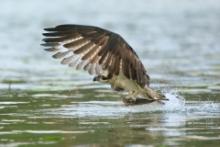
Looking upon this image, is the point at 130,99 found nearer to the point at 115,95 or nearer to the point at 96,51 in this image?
the point at 96,51

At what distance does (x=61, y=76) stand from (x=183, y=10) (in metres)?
23.4

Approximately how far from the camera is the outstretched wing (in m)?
11.4

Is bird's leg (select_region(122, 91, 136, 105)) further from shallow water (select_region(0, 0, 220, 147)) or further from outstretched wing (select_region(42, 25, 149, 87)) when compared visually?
outstretched wing (select_region(42, 25, 149, 87))

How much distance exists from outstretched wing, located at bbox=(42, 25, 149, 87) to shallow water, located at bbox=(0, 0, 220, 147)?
55 cm

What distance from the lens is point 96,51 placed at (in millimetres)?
11469

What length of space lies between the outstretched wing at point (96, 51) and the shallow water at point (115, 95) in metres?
0.55

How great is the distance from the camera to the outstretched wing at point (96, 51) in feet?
37.2

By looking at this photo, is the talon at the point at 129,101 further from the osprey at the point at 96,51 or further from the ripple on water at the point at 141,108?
the osprey at the point at 96,51

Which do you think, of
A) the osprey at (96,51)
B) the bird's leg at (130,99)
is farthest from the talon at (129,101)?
the osprey at (96,51)

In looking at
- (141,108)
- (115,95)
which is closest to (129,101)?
(141,108)

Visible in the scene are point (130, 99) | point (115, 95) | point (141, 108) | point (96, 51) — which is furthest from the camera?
point (115, 95)

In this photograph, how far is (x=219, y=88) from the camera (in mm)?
14781

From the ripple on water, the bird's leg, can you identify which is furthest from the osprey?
the ripple on water

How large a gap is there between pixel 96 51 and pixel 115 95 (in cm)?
272
